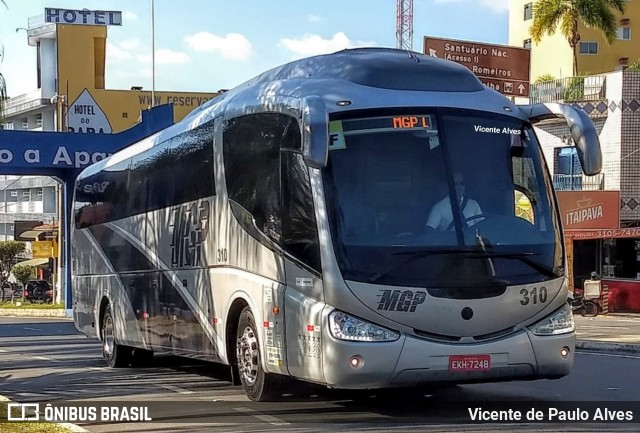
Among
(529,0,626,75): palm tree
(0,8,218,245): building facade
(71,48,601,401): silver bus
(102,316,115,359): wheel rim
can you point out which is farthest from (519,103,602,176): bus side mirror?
(0,8,218,245): building facade

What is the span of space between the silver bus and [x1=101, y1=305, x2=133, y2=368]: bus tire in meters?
5.36

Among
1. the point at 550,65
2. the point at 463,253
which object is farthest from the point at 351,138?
the point at 550,65

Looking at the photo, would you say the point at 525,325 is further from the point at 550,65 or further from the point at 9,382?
the point at 550,65

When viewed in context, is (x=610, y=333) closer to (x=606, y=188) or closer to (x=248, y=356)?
(x=248, y=356)

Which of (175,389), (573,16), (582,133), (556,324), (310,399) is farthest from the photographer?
(573,16)

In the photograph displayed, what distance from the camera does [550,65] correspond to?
61.1 meters

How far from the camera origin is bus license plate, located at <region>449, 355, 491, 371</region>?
9.52 metres

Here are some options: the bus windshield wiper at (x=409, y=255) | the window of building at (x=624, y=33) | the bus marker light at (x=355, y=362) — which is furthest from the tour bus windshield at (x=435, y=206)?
the window of building at (x=624, y=33)

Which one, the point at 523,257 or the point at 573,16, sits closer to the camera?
the point at 523,257

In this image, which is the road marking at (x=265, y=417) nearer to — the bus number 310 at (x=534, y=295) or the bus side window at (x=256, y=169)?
the bus side window at (x=256, y=169)

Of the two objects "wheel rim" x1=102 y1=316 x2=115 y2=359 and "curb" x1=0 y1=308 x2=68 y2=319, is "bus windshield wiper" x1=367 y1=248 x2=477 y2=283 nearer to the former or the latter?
"wheel rim" x1=102 y1=316 x2=115 y2=359

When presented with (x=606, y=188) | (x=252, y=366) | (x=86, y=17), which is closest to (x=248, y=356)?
(x=252, y=366)

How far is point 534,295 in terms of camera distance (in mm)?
9922

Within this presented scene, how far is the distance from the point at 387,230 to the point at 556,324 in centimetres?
191
